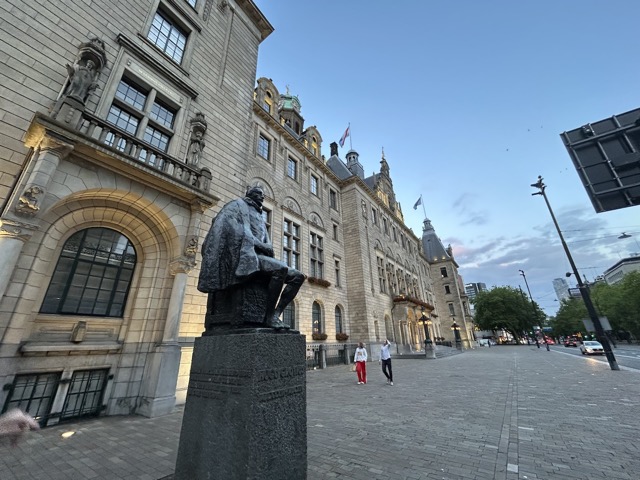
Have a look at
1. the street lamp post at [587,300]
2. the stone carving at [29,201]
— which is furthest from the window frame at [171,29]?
the street lamp post at [587,300]

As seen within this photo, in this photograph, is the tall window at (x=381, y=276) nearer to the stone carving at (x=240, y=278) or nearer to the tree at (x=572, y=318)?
the stone carving at (x=240, y=278)

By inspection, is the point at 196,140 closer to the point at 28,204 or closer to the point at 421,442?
the point at 28,204

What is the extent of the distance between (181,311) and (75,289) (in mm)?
2465

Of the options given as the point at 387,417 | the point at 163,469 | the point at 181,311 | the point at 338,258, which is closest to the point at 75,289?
the point at 181,311

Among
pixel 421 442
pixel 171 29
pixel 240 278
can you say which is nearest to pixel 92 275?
pixel 240 278

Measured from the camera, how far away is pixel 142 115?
8.66 meters

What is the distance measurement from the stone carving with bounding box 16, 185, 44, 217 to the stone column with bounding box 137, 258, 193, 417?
313cm

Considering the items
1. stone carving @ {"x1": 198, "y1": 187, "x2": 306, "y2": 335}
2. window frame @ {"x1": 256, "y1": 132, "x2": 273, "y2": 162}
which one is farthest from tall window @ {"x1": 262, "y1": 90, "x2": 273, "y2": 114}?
stone carving @ {"x1": 198, "y1": 187, "x2": 306, "y2": 335}

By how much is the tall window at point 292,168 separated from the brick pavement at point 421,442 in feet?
52.0

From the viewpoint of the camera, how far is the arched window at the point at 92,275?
6.33 m

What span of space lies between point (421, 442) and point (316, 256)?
1592cm

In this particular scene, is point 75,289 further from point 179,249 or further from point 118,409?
point 118,409

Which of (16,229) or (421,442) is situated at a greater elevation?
(16,229)

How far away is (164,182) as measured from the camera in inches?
292
